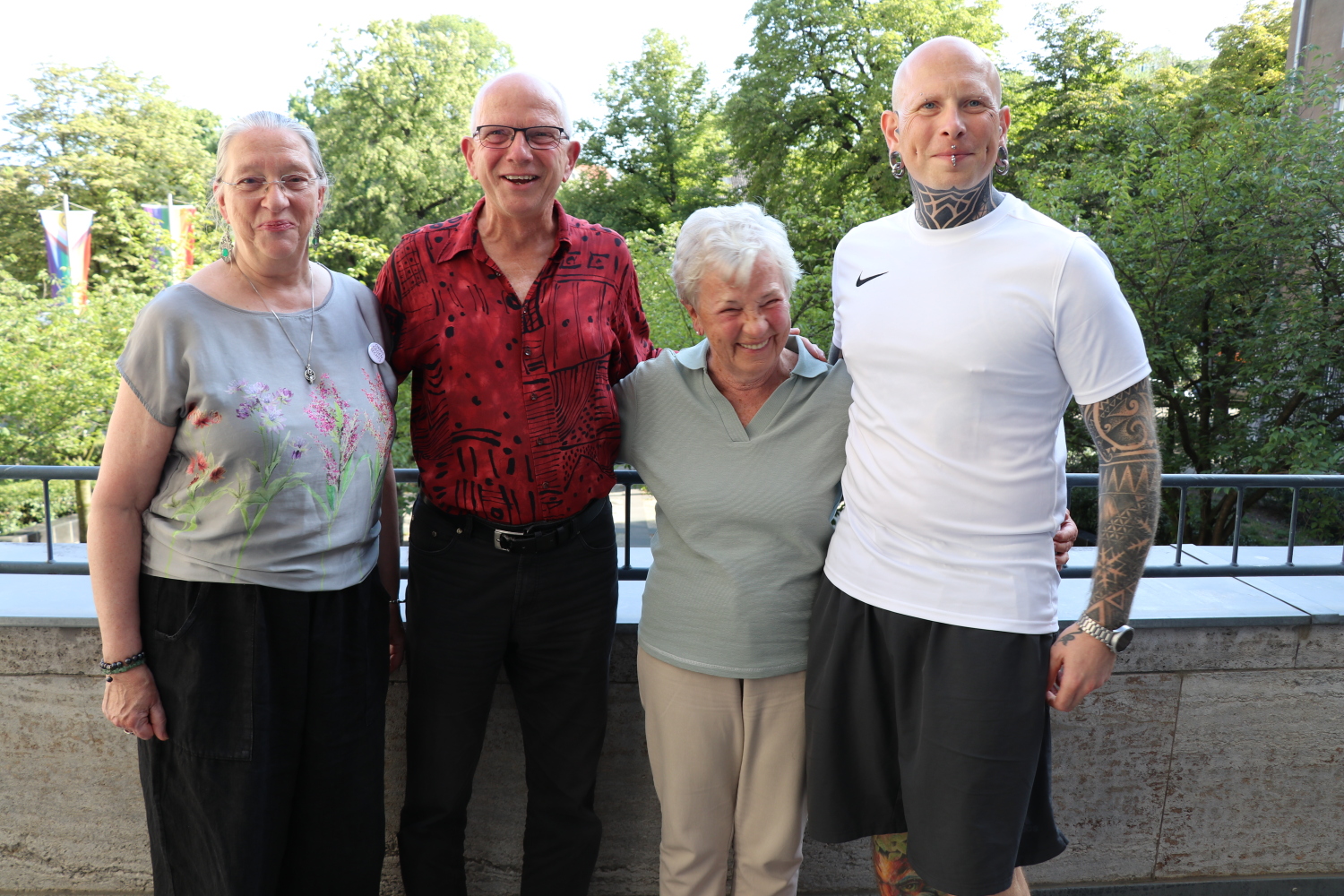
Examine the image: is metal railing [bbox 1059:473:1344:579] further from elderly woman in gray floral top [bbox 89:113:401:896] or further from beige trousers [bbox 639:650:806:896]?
elderly woman in gray floral top [bbox 89:113:401:896]

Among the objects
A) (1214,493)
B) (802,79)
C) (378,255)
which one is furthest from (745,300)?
(802,79)

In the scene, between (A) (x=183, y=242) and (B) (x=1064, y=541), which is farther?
(A) (x=183, y=242)

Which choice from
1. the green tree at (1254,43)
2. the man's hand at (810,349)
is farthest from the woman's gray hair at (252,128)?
the green tree at (1254,43)

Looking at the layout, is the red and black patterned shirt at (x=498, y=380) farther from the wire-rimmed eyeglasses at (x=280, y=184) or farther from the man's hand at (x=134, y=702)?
the man's hand at (x=134, y=702)

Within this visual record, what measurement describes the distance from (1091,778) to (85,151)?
112 ft

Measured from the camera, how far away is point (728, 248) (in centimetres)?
207

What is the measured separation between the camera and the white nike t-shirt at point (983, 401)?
179cm

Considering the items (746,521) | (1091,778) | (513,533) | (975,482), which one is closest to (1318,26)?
(1091,778)

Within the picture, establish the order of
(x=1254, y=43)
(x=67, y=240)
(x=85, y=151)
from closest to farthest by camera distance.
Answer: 1. (x=67, y=240)
2. (x=1254, y=43)
3. (x=85, y=151)

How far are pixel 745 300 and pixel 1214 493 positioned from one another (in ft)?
39.4

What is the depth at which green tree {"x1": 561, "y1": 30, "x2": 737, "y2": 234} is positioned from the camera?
26172mm

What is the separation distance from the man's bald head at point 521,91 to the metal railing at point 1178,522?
96cm

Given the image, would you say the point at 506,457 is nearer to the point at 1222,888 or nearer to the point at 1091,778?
the point at 1091,778

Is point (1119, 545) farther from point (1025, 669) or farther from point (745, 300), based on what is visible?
point (745, 300)
